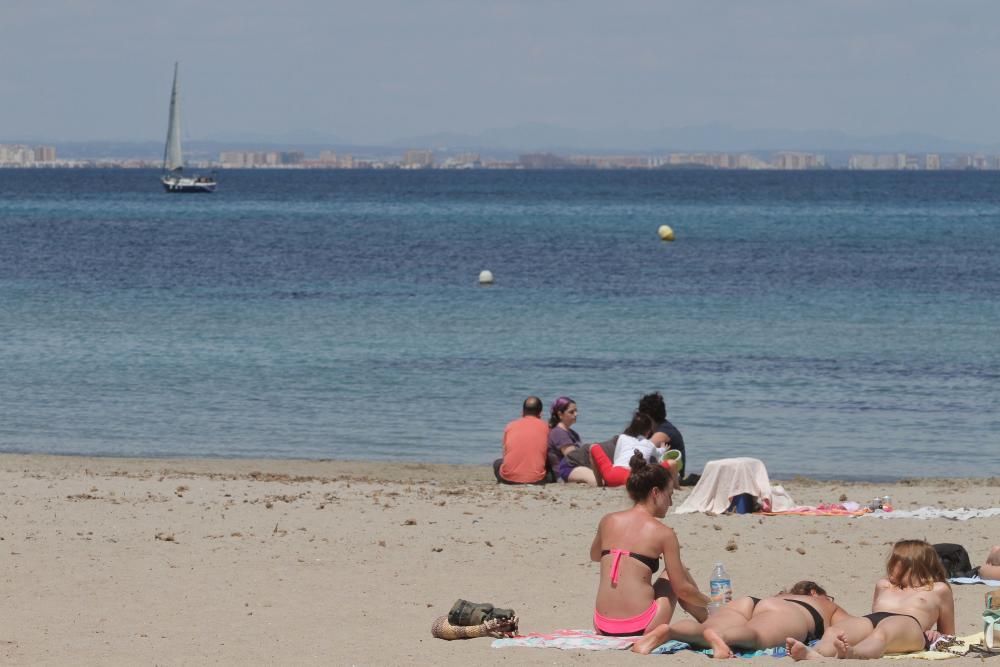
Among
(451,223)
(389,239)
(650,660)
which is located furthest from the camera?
(451,223)

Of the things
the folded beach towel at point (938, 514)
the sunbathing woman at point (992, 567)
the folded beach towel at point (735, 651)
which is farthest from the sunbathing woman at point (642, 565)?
the folded beach towel at point (938, 514)

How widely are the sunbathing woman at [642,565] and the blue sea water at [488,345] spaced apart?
7.60 m

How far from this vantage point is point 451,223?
253ft

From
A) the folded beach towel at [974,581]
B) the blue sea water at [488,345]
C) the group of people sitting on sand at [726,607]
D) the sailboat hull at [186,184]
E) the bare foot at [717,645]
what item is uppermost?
the sailboat hull at [186,184]

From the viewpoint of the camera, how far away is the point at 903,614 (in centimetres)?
777

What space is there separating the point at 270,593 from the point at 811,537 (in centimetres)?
408

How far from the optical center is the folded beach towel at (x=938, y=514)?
1158 centimetres

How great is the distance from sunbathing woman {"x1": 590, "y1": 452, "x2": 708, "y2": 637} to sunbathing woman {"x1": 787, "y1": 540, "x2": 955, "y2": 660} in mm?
652

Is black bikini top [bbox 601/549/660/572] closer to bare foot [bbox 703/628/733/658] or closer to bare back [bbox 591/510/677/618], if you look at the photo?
bare back [bbox 591/510/677/618]

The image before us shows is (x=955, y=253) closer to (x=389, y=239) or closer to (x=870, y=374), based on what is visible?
(x=389, y=239)

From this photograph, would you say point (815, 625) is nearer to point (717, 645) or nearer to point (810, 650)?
point (810, 650)

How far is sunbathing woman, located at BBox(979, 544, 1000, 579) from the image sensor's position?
9570 millimetres

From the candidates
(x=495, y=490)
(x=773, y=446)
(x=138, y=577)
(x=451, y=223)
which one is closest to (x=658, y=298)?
(x=773, y=446)

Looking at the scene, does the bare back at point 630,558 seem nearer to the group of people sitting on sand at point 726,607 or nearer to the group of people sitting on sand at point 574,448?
the group of people sitting on sand at point 726,607
